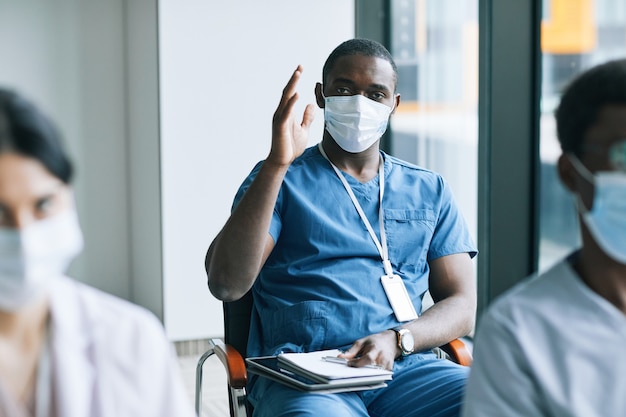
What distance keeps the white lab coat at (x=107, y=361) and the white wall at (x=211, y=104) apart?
3253 millimetres

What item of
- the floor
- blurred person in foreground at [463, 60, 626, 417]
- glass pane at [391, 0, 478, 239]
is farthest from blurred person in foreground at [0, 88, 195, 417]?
glass pane at [391, 0, 478, 239]

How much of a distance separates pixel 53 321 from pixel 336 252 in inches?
40.2

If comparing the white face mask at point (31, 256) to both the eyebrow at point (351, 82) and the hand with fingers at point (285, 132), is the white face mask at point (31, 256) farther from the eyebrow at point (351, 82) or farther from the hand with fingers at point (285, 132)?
the eyebrow at point (351, 82)

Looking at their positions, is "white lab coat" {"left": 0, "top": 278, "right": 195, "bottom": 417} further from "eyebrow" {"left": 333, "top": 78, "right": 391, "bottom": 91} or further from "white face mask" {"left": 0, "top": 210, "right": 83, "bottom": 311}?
"eyebrow" {"left": 333, "top": 78, "right": 391, "bottom": 91}

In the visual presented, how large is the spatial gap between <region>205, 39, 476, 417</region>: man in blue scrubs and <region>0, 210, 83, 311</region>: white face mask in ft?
2.65

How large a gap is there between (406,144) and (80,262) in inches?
74.2

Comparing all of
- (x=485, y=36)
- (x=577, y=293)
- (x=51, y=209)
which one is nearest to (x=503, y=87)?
(x=485, y=36)

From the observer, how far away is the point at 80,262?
4.81 metres

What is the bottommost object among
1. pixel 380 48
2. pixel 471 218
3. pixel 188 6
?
pixel 471 218

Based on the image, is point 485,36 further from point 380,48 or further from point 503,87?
point 380,48

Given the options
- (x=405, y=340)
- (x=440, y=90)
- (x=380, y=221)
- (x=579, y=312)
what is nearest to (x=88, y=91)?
(x=440, y=90)

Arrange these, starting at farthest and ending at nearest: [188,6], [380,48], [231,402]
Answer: [188,6] → [380,48] → [231,402]

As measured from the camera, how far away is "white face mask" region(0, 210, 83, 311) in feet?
3.42

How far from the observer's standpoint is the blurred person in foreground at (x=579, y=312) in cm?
118
